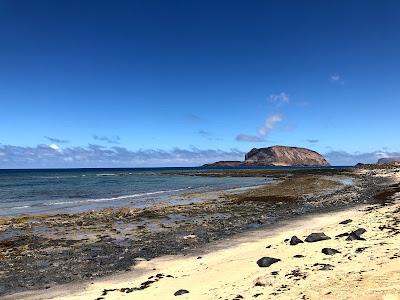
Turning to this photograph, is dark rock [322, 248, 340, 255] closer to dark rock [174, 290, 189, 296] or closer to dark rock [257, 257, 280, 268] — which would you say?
dark rock [257, 257, 280, 268]

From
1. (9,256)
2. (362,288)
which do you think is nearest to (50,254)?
(9,256)

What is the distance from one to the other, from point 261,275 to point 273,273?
38 centimetres

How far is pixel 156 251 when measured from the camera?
18.0 metres

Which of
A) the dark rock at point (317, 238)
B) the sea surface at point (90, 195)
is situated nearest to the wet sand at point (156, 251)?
the dark rock at point (317, 238)

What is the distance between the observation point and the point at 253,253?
15.8 meters

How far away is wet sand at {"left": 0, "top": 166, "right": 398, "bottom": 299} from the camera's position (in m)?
12.4

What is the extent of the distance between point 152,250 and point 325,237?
778 cm

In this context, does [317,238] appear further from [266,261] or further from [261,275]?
[261,275]

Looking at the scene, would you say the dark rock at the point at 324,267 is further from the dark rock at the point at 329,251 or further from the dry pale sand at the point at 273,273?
the dark rock at the point at 329,251

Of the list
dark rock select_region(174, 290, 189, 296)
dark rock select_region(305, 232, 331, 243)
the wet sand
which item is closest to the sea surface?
the wet sand

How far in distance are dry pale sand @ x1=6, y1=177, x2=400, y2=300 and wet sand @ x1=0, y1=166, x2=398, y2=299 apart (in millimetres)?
43

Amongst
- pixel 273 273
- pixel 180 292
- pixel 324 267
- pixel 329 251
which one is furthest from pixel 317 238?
pixel 180 292

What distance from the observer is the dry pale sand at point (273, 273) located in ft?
31.3

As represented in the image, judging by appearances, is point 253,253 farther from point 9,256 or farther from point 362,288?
point 9,256
